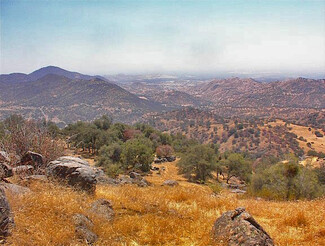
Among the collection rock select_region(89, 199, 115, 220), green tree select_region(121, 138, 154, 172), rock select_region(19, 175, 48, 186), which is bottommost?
green tree select_region(121, 138, 154, 172)

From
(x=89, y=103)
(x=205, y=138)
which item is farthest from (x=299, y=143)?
(x=89, y=103)

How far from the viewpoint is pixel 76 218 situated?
5.02m

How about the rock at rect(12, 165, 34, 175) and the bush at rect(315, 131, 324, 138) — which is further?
the bush at rect(315, 131, 324, 138)

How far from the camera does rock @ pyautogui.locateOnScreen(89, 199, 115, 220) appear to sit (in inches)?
228

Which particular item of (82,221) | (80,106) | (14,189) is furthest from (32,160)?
(80,106)

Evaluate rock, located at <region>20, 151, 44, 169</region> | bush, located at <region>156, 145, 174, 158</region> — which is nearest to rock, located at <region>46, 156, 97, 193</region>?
rock, located at <region>20, 151, 44, 169</region>

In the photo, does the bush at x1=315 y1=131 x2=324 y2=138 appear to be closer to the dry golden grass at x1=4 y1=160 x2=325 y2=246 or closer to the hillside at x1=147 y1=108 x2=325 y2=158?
the hillside at x1=147 y1=108 x2=325 y2=158

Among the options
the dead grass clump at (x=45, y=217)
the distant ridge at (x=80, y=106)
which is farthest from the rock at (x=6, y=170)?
the distant ridge at (x=80, y=106)

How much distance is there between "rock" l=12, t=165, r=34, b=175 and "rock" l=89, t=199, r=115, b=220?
329 cm

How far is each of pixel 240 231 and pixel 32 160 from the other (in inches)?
307

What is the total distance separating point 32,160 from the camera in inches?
338

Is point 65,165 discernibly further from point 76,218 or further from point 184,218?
point 184,218

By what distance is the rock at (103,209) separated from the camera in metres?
5.80

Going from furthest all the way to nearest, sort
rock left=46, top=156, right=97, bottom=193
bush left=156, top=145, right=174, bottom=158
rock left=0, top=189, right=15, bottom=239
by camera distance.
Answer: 1. bush left=156, top=145, right=174, bottom=158
2. rock left=46, top=156, right=97, bottom=193
3. rock left=0, top=189, right=15, bottom=239
